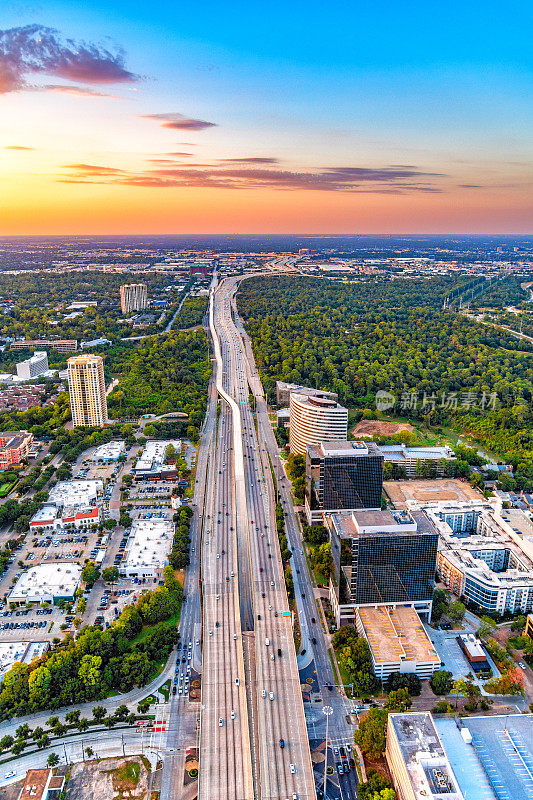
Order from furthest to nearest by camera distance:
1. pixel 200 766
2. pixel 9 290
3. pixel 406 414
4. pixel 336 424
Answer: pixel 9 290 → pixel 406 414 → pixel 336 424 → pixel 200 766

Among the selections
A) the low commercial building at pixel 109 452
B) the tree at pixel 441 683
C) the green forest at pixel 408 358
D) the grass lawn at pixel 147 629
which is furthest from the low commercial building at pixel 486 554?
the low commercial building at pixel 109 452

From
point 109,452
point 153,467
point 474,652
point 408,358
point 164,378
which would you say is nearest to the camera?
point 474,652

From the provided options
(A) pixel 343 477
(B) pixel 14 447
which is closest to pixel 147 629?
(A) pixel 343 477

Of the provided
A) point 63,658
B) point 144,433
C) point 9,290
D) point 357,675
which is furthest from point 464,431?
point 9,290

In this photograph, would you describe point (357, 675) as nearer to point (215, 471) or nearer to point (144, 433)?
point (215, 471)

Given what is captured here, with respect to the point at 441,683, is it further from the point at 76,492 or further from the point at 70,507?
the point at 76,492

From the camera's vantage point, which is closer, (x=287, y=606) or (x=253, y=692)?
(x=253, y=692)
